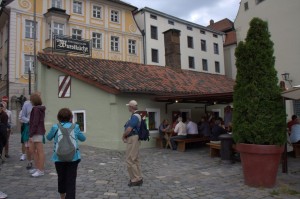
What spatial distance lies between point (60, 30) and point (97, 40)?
4078mm

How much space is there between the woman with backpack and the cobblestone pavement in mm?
1018

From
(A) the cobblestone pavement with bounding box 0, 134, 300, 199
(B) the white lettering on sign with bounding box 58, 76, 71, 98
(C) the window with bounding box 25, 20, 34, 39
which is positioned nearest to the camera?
(A) the cobblestone pavement with bounding box 0, 134, 300, 199

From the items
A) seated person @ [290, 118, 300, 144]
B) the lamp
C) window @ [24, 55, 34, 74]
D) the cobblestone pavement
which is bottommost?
the cobblestone pavement

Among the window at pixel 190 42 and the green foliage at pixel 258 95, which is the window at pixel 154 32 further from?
the green foliage at pixel 258 95

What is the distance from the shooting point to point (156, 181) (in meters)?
6.88

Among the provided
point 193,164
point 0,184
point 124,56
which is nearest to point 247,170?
point 193,164

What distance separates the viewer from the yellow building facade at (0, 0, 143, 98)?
25.1m

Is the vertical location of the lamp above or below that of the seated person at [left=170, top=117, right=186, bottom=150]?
above

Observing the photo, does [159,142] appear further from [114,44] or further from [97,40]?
[114,44]

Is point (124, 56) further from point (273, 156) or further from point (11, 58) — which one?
point (273, 156)

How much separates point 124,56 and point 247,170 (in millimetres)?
26460

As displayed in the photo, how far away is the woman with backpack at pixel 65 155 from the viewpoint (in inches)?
177

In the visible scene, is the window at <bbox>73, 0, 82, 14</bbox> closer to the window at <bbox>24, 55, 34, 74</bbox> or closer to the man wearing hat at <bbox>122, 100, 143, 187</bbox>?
the window at <bbox>24, 55, 34, 74</bbox>

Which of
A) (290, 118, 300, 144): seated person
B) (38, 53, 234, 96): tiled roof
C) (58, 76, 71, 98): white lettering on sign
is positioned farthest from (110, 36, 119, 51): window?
(290, 118, 300, 144): seated person
